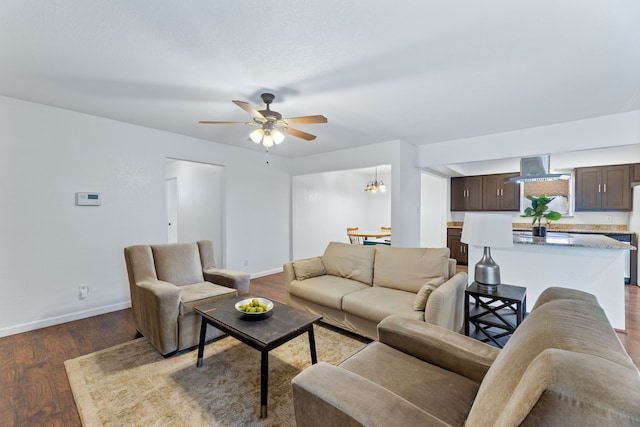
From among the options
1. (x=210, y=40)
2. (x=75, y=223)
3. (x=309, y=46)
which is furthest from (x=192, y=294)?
(x=309, y=46)

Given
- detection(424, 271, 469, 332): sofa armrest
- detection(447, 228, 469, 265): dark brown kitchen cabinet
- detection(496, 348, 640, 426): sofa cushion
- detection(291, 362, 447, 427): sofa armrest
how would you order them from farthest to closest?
detection(447, 228, 469, 265): dark brown kitchen cabinet < detection(424, 271, 469, 332): sofa armrest < detection(291, 362, 447, 427): sofa armrest < detection(496, 348, 640, 426): sofa cushion

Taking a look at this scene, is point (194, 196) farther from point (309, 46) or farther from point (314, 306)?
point (309, 46)

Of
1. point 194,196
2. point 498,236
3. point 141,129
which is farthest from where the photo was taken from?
point 194,196

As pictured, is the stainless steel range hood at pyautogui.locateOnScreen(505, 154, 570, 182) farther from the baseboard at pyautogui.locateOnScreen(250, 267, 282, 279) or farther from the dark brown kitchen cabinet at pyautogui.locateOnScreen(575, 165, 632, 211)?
the baseboard at pyautogui.locateOnScreen(250, 267, 282, 279)

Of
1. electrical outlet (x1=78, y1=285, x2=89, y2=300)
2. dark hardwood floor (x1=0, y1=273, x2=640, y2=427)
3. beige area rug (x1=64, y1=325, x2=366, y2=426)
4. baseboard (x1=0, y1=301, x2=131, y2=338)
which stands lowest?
dark hardwood floor (x1=0, y1=273, x2=640, y2=427)

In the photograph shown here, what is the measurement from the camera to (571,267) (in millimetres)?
3092

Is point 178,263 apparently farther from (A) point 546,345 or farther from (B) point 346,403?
(A) point 546,345

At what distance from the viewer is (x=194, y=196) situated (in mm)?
5633

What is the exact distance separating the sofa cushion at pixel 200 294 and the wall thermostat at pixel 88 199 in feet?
5.48

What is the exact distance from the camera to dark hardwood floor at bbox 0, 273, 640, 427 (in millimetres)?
1705

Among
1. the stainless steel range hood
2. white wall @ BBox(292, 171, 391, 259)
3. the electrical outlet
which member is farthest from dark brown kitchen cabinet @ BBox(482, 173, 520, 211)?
the electrical outlet

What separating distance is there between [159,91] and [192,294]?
201 centimetres

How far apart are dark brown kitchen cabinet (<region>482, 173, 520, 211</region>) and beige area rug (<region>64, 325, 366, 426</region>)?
5.24 metres

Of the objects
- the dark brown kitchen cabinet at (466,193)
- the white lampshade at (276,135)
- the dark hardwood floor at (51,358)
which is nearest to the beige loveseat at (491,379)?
the dark hardwood floor at (51,358)
